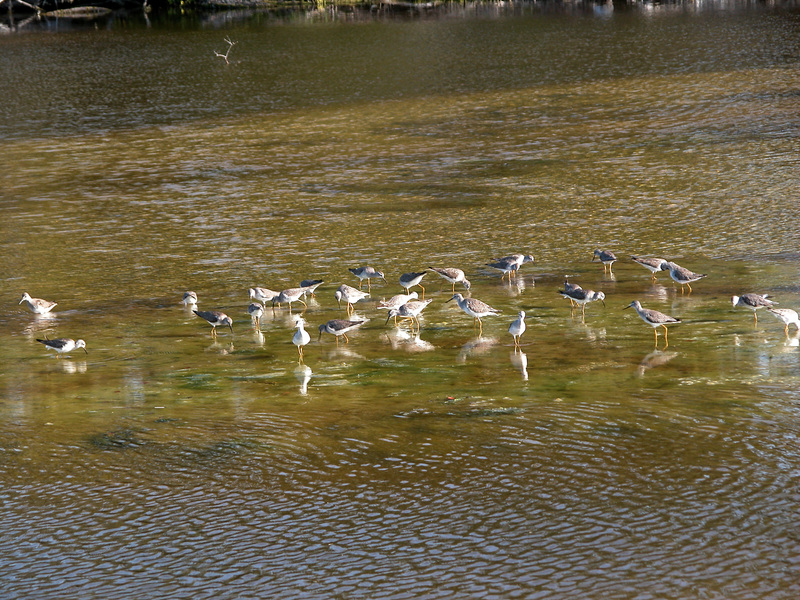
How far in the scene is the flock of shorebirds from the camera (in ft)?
36.7

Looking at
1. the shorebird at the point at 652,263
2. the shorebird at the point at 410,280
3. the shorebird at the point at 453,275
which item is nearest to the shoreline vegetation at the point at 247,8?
the shorebird at the point at 652,263

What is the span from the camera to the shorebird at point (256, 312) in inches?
486

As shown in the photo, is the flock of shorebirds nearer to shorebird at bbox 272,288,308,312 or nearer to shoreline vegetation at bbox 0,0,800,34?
shorebird at bbox 272,288,308,312

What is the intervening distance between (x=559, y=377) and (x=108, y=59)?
3661cm

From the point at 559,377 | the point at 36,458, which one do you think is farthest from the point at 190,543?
the point at 559,377

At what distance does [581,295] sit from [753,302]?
76.5 inches

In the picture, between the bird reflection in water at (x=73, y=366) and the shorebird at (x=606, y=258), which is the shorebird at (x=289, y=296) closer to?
the bird reflection in water at (x=73, y=366)

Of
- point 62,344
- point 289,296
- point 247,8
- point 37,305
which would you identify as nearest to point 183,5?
point 247,8

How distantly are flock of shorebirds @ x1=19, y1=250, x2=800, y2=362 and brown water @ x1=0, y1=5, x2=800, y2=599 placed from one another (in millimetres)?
214

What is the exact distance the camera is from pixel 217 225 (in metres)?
17.9

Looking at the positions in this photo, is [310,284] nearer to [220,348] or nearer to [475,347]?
[220,348]

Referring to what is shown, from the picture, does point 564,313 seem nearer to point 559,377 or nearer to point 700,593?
point 559,377

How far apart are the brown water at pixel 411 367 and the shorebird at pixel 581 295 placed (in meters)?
0.19

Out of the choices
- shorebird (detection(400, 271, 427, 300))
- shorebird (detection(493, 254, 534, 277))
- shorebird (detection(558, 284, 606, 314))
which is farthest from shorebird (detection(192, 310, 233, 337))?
shorebird (detection(558, 284, 606, 314))
